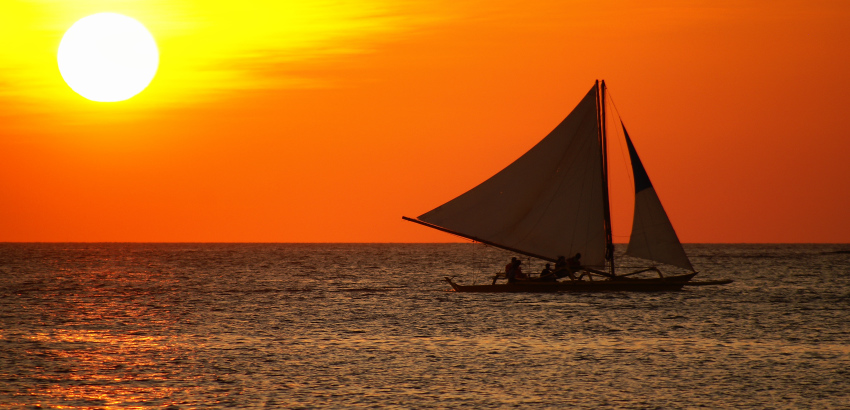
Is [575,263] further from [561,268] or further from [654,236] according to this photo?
[654,236]

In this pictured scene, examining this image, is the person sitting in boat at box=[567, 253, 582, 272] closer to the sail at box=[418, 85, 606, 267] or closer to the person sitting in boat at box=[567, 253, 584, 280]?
the person sitting in boat at box=[567, 253, 584, 280]

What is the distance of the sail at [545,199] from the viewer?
1964 inches

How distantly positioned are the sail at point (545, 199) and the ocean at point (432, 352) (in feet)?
12.0

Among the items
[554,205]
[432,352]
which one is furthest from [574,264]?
[432,352]

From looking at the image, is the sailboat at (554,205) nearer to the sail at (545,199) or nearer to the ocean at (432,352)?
the sail at (545,199)

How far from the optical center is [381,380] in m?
27.9

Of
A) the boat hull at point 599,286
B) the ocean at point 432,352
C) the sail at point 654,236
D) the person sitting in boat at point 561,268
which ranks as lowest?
the ocean at point 432,352

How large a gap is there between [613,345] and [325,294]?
33242 millimetres

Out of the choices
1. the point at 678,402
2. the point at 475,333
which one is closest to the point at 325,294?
the point at 475,333

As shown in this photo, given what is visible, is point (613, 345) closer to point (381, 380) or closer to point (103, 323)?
point (381, 380)

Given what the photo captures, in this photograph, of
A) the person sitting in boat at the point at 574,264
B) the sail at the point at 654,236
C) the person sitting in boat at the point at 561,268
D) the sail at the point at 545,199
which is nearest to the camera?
the sail at the point at 654,236

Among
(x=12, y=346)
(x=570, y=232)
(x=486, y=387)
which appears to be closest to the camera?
(x=486, y=387)

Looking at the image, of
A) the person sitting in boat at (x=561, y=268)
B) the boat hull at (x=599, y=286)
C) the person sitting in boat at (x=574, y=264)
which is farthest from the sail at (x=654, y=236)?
the person sitting in boat at (x=561, y=268)

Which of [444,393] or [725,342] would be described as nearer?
[444,393]
